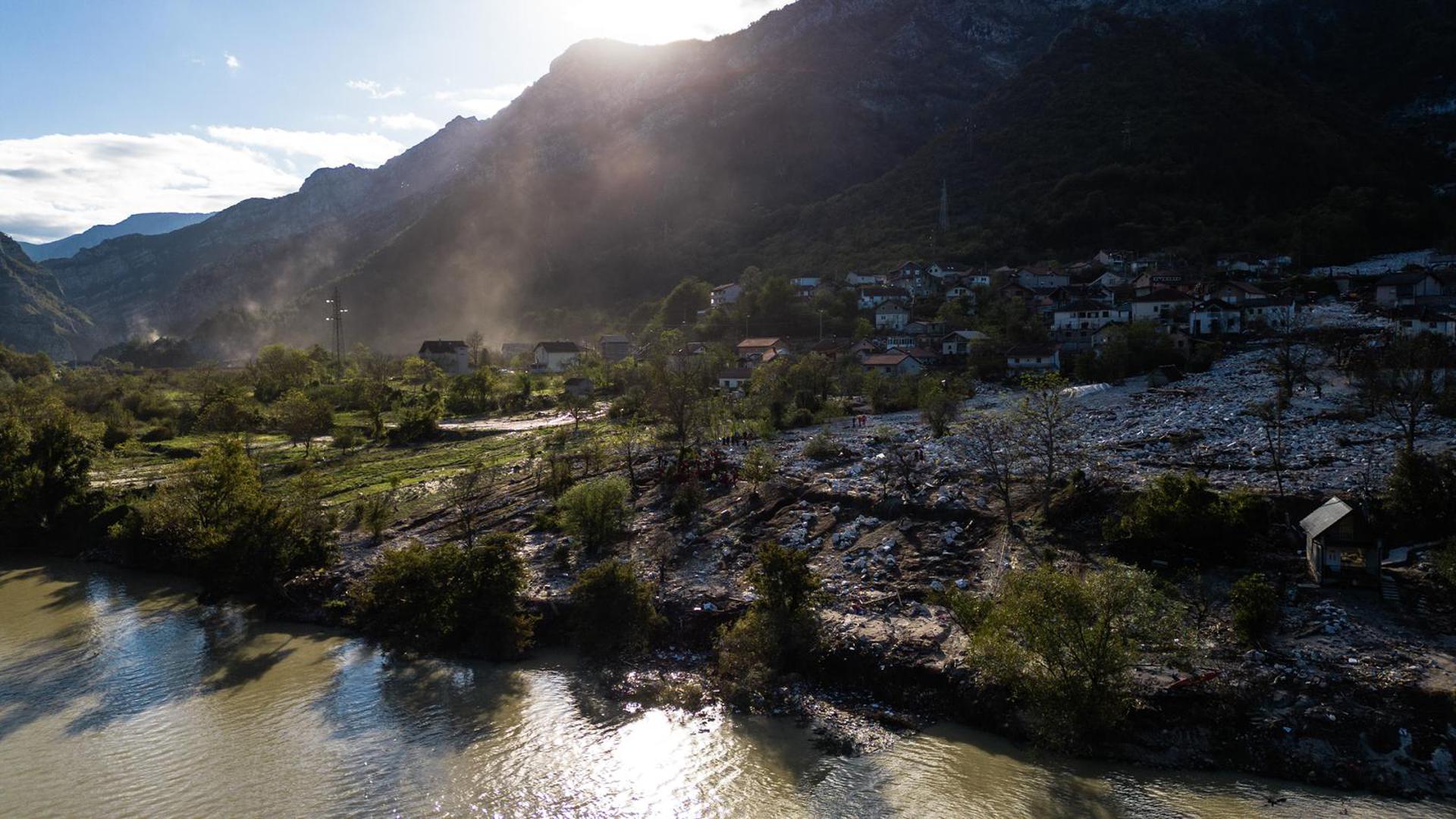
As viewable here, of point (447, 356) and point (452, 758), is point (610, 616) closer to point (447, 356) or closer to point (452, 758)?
point (452, 758)

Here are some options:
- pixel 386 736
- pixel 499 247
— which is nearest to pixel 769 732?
pixel 386 736

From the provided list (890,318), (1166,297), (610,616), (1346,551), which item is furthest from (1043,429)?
(890,318)

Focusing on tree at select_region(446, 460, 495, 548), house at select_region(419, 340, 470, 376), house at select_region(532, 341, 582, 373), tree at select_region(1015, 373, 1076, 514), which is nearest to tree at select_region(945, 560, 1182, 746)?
tree at select_region(1015, 373, 1076, 514)

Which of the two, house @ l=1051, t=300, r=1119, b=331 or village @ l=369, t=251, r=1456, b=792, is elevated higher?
house @ l=1051, t=300, r=1119, b=331

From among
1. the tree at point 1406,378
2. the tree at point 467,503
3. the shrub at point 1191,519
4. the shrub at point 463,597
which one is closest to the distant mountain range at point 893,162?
the tree at point 1406,378

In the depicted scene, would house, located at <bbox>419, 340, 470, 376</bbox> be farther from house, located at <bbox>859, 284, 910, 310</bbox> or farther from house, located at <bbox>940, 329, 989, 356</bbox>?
house, located at <bbox>940, 329, 989, 356</bbox>
